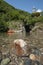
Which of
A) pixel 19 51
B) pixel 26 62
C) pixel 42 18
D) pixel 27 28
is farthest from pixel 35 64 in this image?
pixel 42 18

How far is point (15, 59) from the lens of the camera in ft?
29.8

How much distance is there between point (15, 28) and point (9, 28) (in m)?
1.42

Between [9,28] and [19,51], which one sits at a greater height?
[19,51]

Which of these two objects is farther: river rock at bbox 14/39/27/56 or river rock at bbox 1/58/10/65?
river rock at bbox 14/39/27/56

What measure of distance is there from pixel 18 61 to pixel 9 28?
4026 cm

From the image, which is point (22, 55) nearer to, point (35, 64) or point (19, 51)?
point (19, 51)

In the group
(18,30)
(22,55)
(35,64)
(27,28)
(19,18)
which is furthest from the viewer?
Result: (19,18)

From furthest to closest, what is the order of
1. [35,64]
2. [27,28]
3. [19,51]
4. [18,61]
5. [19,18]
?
1. [19,18]
2. [27,28]
3. [19,51]
4. [18,61]
5. [35,64]

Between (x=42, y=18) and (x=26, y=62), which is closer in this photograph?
(x=26, y=62)

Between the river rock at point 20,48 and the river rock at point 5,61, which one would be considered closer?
the river rock at point 5,61

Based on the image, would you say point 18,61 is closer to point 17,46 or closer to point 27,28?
point 17,46

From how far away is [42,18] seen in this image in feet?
189

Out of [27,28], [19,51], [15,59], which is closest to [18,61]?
[15,59]

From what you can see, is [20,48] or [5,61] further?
[20,48]
